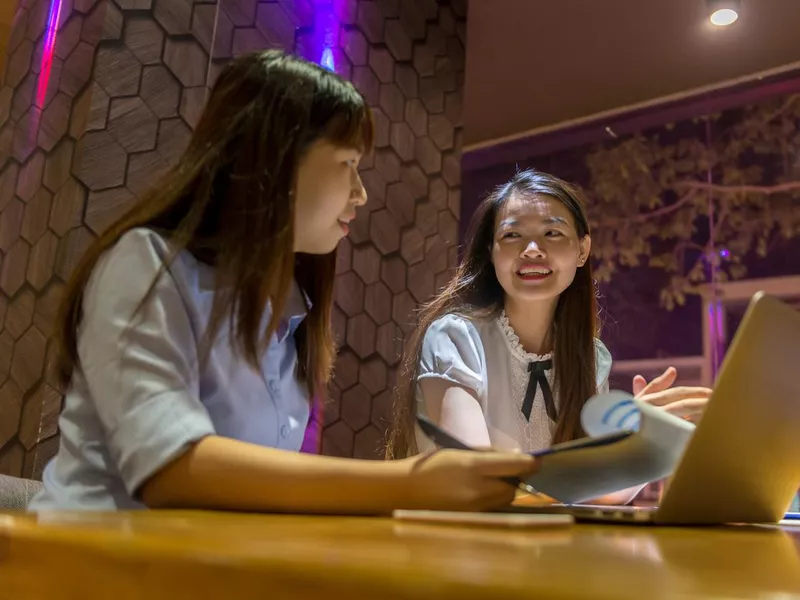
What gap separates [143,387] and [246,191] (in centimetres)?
31

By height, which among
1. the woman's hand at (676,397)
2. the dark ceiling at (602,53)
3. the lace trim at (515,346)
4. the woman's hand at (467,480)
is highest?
the dark ceiling at (602,53)

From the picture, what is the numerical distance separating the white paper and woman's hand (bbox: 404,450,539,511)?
33mm

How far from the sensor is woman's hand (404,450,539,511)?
590 millimetres

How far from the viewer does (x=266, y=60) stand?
3.29ft

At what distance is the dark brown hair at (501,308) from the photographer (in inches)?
65.5

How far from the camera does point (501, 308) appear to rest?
1.83 meters

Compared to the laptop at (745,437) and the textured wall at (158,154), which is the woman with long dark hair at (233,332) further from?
the textured wall at (158,154)

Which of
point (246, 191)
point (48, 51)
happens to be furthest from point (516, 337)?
point (48, 51)

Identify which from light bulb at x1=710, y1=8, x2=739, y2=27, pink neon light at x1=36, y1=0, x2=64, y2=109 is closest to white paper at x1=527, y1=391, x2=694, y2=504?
pink neon light at x1=36, y1=0, x2=64, y2=109

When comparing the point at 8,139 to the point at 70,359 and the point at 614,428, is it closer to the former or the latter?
the point at 70,359

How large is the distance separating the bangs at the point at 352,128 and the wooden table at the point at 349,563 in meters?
0.65

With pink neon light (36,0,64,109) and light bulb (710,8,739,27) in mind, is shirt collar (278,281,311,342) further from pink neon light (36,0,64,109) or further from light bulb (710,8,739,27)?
light bulb (710,8,739,27)

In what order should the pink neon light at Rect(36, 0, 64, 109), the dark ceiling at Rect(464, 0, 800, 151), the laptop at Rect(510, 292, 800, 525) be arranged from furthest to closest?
the dark ceiling at Rect(464, 0, 800, 151) < the pink neon light at Rect(36, 0, 64, 109) < the laptop at Rect(510, 292, 800, 525)

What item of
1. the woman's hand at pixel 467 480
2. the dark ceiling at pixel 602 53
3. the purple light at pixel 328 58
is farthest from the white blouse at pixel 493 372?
the dark ceiling at pixel 602 53
